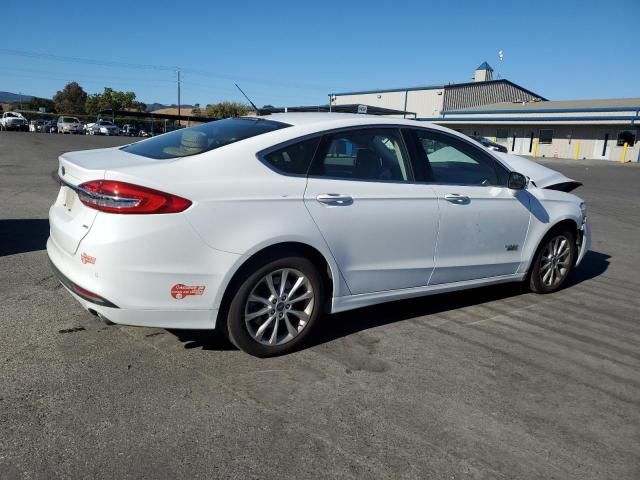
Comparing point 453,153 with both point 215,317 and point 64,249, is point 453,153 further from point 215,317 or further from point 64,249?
point 64,249

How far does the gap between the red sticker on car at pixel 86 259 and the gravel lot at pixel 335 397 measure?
0.72m

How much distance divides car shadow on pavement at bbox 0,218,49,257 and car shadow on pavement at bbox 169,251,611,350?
3.14m

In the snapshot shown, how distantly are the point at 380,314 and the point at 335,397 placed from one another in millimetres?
1612

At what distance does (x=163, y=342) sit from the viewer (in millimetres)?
3939

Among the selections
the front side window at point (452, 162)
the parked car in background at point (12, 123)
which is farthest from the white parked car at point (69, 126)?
the front side window at point (452, 162)

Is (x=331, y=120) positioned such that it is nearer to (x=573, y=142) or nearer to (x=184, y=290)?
(x=184, y=290)

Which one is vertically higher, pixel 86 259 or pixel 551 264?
pixel 86 259

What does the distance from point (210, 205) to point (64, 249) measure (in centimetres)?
103

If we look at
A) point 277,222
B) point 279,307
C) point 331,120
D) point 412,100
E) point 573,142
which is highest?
point 412,100

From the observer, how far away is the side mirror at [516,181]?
4.92m

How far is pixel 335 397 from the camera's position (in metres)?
3.32

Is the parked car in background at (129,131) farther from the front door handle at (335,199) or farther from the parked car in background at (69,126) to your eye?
the front door handle at (335,199)

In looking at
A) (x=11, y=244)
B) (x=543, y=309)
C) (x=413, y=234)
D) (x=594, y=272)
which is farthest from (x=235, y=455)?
(x=594, y=272)

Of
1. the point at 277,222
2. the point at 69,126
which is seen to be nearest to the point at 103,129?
the point at 69,126
